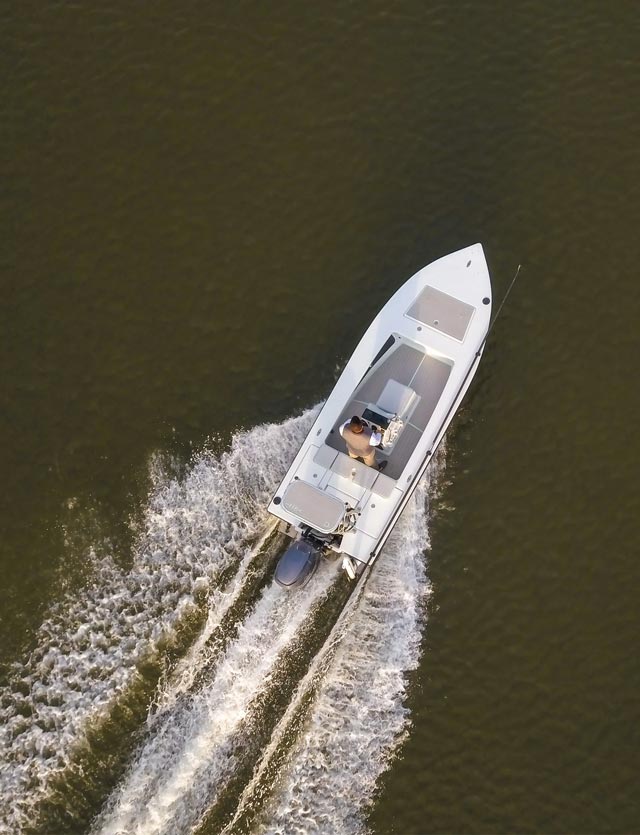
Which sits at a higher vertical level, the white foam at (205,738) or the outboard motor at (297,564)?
the outboard motor at (297,564)

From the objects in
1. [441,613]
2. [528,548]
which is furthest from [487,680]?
[528,548]

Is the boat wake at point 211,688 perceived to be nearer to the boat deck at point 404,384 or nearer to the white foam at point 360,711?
the white foam at point 360,711

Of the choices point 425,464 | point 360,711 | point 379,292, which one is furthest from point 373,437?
point 360,711

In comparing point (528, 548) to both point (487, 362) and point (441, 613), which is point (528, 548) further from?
point (487, 362)

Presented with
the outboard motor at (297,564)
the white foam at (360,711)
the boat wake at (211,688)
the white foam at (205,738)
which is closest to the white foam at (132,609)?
the boat wake at (211,688)

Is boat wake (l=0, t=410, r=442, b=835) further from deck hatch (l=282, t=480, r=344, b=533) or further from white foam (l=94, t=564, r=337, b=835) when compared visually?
deck hatch (l=282, t=480, r=344, b=533)

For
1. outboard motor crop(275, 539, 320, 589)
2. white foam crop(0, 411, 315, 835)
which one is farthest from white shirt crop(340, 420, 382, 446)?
outboard motor crop(275, 539, 320, 589)
